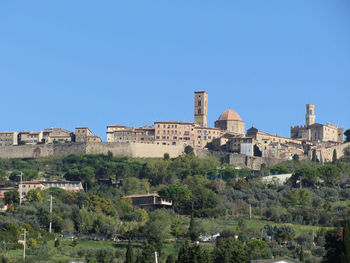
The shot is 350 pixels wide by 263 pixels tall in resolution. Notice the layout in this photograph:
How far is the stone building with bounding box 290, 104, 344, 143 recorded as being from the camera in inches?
4407

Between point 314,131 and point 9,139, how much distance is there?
37.4 meters

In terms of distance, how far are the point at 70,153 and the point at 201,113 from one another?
61.9 feet

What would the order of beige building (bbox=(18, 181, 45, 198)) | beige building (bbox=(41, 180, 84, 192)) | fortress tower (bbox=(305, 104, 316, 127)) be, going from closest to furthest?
beige building (bbox=(18, 181, 45, 198)) → beige building (bbox=(41, 180, 84, 192)) → fortress tower (bbox=(305, 104, 316, 127))

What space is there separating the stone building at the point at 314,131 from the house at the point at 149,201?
38.7 m

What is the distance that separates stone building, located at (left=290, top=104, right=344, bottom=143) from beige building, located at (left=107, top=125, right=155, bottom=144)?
→ 21.3 metres

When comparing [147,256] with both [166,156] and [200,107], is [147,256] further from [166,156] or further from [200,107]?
[200,107]

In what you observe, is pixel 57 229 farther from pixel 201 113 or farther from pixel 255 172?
pixel 201 113

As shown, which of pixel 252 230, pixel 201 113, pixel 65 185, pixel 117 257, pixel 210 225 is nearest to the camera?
pixel 117 257

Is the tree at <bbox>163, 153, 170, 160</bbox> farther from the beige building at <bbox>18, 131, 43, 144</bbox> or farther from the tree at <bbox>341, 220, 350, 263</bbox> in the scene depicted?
the tree at <bbox>341, 220, 350, 263</bbox>

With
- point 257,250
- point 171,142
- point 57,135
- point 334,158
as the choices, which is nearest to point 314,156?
point 334,158

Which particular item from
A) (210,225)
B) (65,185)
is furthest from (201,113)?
(210,225)

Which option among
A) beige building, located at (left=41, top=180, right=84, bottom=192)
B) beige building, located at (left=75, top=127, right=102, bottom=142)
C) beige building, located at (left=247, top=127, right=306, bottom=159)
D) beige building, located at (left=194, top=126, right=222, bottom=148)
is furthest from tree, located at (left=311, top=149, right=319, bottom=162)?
beige building, located at (left=41, top=180, right=84, bottom=192)

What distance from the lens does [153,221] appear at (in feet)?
203

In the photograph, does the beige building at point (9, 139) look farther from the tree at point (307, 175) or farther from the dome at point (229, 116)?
the tree at point (307, 175)
